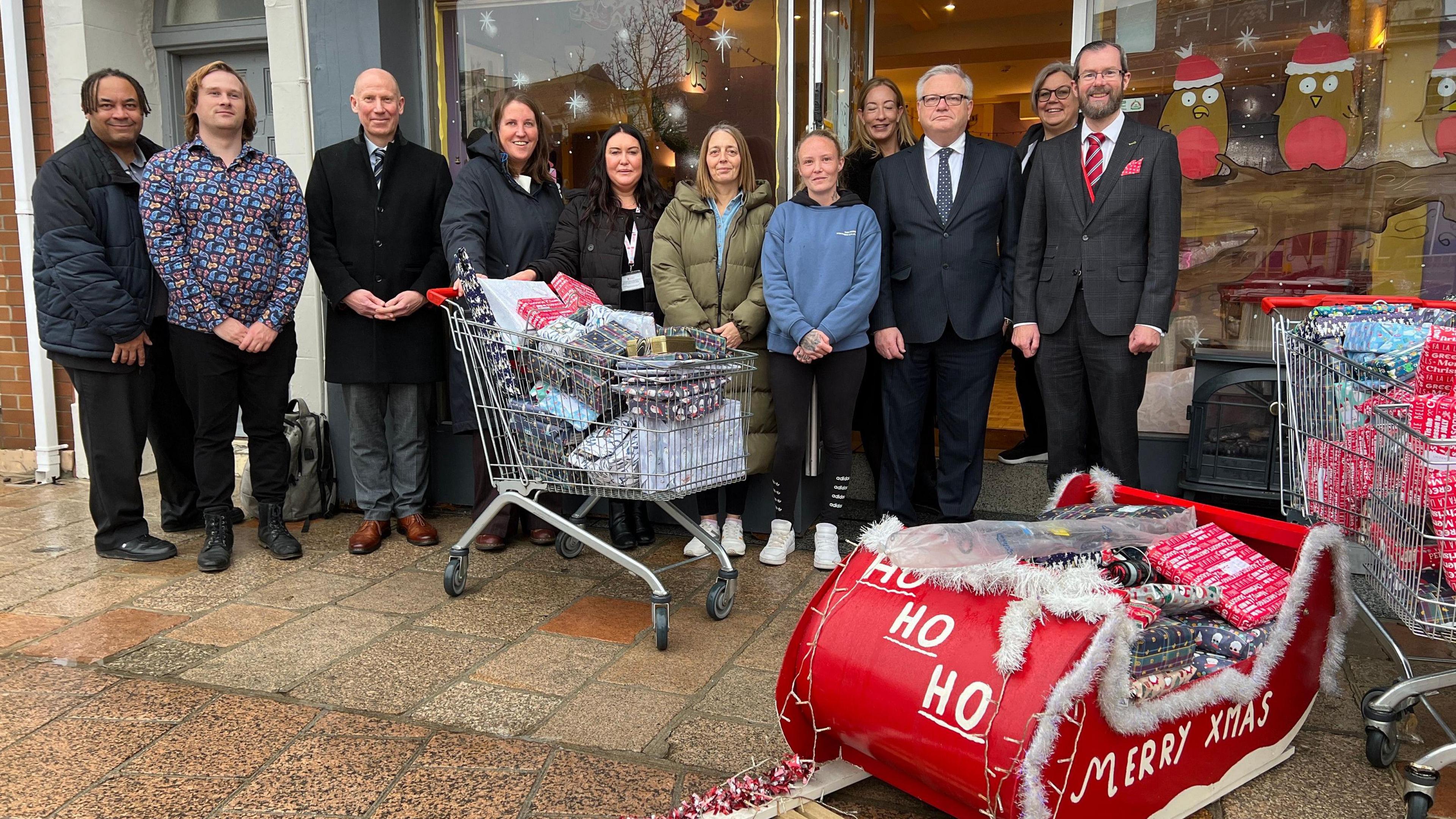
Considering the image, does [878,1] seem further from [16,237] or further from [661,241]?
[16,237]

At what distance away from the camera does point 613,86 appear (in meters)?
5.36

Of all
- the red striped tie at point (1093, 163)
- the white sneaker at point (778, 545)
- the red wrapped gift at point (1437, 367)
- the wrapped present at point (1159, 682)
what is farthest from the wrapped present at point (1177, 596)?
the white sneaker at point (778, 545)

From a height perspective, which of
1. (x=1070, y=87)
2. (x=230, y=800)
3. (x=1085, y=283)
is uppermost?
(x=1070, y=87)

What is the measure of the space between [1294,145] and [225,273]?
4.95 metres

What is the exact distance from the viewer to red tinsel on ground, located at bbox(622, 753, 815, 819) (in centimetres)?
230

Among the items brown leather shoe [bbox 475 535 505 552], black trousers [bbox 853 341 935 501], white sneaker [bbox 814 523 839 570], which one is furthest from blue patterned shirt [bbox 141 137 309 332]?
black trousers [bbox 853 341 935 501]

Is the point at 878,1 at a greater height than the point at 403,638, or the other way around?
the point at 878,1

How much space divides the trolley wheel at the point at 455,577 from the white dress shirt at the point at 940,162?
246 cm

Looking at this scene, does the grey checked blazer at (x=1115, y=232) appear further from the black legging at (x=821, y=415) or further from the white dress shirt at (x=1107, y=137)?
the black legging at (x=821, y=415)

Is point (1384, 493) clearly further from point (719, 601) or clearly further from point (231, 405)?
point (231, 405)

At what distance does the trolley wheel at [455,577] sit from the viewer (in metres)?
3.91

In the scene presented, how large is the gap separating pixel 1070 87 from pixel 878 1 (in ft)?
15.8

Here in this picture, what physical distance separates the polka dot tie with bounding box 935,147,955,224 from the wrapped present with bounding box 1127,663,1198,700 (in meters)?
2.40

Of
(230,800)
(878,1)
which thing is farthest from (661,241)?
(878,1)
